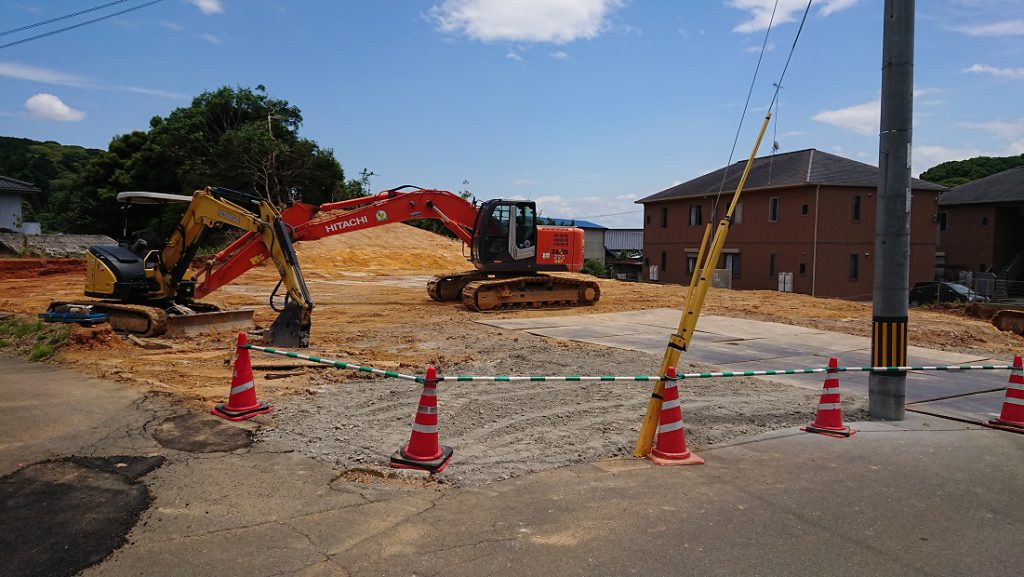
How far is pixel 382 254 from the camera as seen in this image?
40.5 meters

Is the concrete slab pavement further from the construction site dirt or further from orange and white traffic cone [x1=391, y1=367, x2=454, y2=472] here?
orange and white traffic cone [x1=391, y1=367, x2=454, y2=472]

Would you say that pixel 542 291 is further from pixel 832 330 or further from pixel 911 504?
pixel 911 504

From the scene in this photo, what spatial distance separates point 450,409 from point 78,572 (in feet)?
14.3

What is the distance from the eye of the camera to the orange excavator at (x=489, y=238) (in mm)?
17172

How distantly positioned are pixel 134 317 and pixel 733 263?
33.5 m

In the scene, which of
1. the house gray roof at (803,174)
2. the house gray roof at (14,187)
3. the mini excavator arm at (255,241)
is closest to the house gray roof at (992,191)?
the house gray roof at (803,174)

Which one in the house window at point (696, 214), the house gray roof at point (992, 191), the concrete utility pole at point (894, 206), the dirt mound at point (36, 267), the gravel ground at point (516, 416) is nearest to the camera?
the gravel ground at point (516, 416)

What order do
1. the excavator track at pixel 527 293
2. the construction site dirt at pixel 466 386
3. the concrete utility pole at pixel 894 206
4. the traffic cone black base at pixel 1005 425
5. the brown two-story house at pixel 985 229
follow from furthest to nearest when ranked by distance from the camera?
the brown two-story house at pixel 985 229
the excavator track at pixel 527 293
the concrete utility pole at pixel 894 206
the traffic cone black base at pixel 1005 425
the construction site dirt at pixel 466 386

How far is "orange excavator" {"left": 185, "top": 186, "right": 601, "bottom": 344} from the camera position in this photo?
17.2 m

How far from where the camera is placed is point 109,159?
154 feet

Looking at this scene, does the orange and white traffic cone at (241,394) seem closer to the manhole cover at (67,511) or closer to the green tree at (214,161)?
the manhole cover at (67,511)

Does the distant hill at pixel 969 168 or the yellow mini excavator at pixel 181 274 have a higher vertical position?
the distant hill at pixel 969 168

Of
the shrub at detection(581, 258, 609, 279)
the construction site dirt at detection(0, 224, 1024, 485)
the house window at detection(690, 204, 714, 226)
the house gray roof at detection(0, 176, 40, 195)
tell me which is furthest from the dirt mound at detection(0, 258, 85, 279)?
the house window at detection(690, 204, 714, 226)

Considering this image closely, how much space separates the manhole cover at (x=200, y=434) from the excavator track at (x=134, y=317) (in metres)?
6.19
